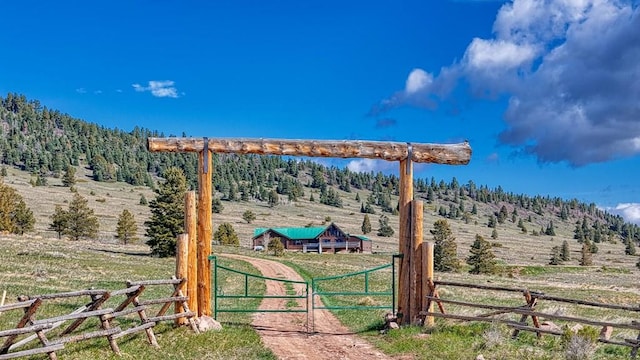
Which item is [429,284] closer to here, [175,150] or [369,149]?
[369,149]

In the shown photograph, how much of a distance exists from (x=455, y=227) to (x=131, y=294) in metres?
169

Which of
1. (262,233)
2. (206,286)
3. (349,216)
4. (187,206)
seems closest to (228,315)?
(206,286)

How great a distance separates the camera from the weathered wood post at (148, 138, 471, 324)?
1572 centimetres

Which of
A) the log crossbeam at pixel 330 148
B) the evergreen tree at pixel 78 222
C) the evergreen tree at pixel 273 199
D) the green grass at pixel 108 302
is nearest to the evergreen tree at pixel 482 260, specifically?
the green grass at pixel 108 302

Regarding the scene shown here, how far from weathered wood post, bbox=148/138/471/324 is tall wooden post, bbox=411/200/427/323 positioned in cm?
14

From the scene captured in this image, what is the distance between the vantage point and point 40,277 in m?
27.6

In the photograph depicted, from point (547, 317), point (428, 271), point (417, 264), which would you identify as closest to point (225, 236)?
point (417, 264)

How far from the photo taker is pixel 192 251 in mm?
15562

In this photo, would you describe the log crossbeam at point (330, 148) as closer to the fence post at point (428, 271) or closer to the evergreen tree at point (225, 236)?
the fence post at point (428, 271)

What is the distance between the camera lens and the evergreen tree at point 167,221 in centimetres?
5053

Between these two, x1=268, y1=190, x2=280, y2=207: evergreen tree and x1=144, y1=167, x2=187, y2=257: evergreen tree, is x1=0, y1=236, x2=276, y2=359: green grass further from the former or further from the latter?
x1=268, y1=190, x2=280, y2=207: evergreen tree

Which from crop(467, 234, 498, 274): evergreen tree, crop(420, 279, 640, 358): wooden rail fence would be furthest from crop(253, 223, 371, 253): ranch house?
crop(420, 279, 640, 358): wooden rail fence

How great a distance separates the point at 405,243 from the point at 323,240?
82.0 m

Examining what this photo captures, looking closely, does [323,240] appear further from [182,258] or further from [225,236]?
[182,258]
